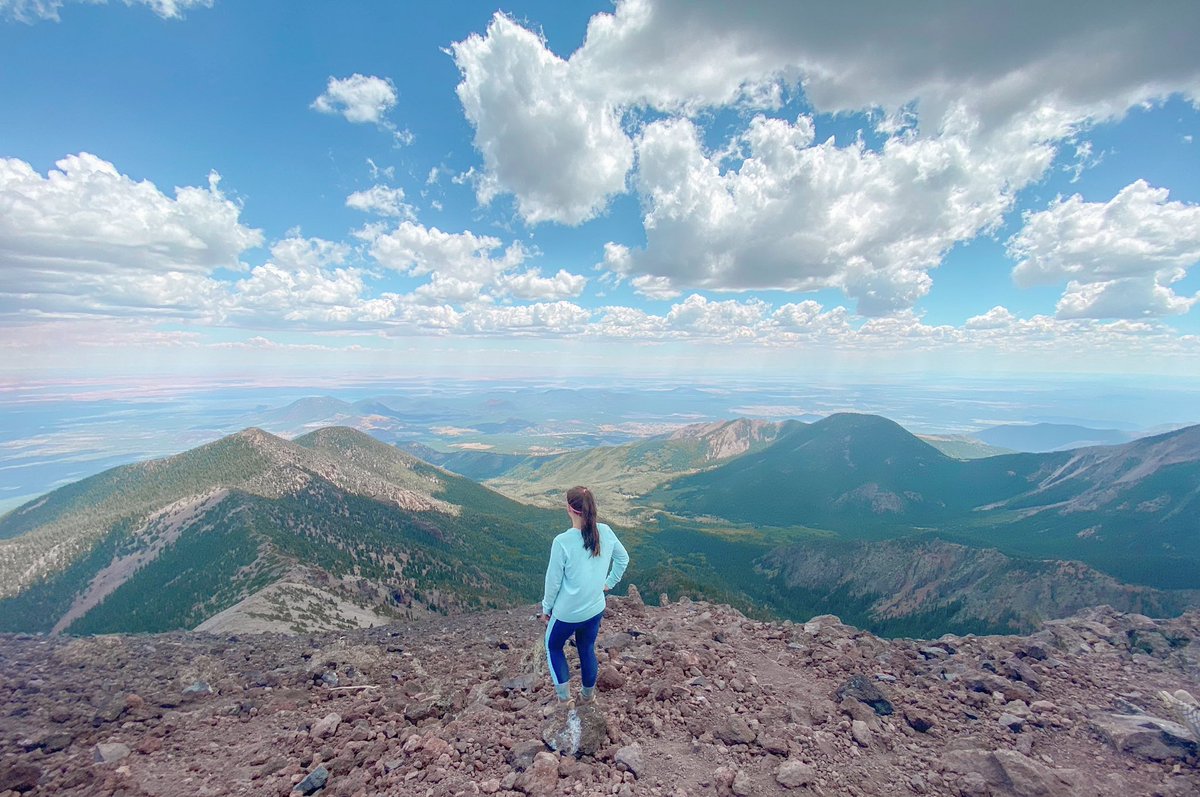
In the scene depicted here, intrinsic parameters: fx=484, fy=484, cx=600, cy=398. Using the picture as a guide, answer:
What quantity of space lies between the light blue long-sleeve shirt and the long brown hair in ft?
0.30

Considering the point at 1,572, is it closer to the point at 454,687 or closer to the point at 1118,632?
the point at 454,687

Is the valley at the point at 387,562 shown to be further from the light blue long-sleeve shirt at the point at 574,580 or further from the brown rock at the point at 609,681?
the light blue long-sleeve shirt at the point at 574,580

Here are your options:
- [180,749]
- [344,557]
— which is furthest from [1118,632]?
[344,557]

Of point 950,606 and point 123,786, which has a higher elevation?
point 123,786

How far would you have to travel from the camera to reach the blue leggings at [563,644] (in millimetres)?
8812

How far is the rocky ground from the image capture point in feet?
24.7

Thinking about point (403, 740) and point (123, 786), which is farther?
point (403, 740)

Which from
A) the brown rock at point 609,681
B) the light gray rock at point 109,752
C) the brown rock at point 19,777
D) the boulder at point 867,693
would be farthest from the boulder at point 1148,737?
the brown rock at point 19,777

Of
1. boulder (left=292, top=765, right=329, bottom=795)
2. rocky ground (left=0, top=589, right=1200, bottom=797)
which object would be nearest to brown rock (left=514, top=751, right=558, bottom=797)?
rocky ground (left=0, top=589, right=1200, bottom=797)

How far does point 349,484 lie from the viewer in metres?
130

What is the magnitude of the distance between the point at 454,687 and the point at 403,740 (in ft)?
11.5

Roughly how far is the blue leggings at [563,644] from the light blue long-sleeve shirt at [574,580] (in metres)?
0.22

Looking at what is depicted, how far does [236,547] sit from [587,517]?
298ft

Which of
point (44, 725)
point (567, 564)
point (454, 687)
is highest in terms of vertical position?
point (567, 564)
